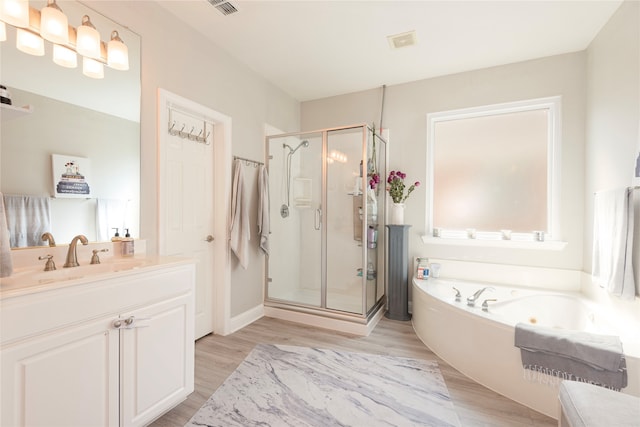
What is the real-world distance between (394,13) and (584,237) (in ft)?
8.91

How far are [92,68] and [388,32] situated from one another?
2.23 metres

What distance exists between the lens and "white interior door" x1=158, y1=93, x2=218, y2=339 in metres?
2.27

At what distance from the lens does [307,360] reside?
2352 mm

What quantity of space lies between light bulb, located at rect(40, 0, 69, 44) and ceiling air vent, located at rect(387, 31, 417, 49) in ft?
7.58

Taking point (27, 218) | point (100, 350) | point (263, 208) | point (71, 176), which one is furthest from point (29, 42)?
point (263, 208)

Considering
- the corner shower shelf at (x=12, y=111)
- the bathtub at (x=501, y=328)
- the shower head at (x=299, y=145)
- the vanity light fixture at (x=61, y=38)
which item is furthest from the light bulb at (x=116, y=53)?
the bathtub at (x=501, y=328)

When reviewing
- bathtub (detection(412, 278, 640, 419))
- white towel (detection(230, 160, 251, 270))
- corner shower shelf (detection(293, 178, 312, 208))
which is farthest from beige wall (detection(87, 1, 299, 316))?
bathtub (detection(412, 278, 640, 419))

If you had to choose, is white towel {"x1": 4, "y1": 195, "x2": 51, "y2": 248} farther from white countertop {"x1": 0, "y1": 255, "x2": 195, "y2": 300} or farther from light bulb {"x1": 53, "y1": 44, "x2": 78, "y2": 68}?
light bulb {"x1": 53, "y1": 44, "x2": 78, "y2": 68}

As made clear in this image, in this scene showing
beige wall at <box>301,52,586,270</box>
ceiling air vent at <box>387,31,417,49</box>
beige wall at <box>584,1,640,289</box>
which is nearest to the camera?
beige wall at <box>584,1,640,289</box>

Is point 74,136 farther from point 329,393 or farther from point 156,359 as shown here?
point 329,393

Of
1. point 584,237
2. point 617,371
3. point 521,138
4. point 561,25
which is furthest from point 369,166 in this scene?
point 617,371

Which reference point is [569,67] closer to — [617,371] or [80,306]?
[617,371]

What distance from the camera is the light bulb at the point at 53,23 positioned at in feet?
4.76

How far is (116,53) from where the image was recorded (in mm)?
1756
